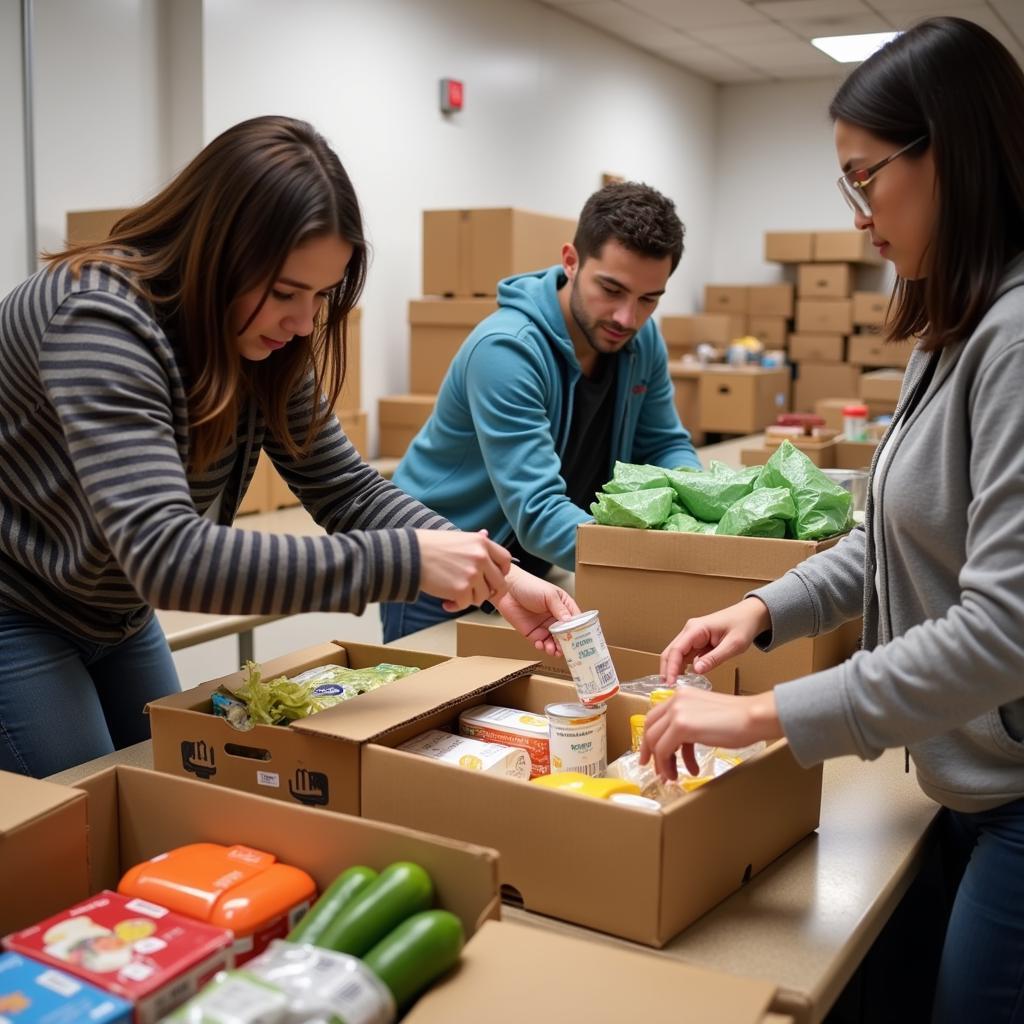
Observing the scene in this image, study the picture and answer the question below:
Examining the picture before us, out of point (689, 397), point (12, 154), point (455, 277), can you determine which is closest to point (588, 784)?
point (12, 154)

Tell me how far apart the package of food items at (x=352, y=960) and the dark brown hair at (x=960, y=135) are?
735 mm

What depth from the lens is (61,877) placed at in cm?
107

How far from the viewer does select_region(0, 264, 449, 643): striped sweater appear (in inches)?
45.1

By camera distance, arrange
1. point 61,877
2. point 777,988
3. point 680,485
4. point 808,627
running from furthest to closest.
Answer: point 680,485 < point 808,627 < point 61,877 < point 777,988

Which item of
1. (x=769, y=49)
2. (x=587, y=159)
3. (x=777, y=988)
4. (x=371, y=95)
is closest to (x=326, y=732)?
(x=777, y=988)

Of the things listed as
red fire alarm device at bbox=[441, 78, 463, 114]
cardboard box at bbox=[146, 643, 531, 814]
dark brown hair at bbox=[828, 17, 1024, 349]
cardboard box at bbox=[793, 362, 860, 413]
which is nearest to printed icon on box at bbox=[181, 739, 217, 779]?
cardboard box at bbox=[146, 643, 531, 814]

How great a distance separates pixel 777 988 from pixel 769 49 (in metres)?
7.73

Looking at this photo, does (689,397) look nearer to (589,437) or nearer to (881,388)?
(881,388)

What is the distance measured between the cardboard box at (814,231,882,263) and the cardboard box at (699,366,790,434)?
1.59m

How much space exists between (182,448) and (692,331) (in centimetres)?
683

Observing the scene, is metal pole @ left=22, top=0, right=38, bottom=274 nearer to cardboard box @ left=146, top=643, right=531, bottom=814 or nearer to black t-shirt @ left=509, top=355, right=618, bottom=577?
black t-shirt @ left=509, top=355, right=618, bottom=577

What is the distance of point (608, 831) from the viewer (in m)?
1.04

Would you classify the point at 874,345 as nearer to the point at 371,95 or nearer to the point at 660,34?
the point at 660,34

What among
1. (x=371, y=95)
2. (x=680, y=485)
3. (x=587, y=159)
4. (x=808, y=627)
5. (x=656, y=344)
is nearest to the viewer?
(x=808, y=627)
